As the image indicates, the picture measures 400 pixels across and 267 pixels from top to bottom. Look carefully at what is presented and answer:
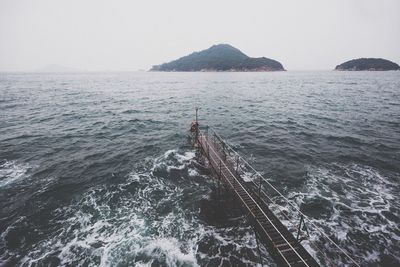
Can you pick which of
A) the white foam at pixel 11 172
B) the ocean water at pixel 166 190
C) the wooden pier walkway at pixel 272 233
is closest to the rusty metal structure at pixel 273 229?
the wooden pier walkway at pixel 272 233

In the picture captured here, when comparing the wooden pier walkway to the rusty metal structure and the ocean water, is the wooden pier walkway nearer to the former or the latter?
the rusty metal structure

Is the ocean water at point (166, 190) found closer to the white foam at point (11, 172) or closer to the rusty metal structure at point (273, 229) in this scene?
the white foam at point (11, 172)

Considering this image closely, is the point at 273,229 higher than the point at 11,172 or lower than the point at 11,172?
higher

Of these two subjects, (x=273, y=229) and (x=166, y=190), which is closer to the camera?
(x=273, y=229)

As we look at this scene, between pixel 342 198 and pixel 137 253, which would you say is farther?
pixel 342 198

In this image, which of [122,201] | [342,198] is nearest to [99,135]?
[122,201]

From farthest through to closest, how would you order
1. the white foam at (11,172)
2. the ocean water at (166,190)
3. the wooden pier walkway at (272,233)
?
the white foam at (11,172)
the ocean water at (166,190)
the wooden pier walkway at (272,233)

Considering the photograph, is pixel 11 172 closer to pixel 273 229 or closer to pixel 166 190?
pixel 166 190

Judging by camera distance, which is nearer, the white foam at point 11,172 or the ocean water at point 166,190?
the ocean water at point 166,190

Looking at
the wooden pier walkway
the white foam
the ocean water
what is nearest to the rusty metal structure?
the wooden pier walkway

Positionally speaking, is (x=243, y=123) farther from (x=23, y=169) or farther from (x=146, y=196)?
(x=23, y=169)

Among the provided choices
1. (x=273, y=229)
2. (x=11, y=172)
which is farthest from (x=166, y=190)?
(x=11, y=172)
